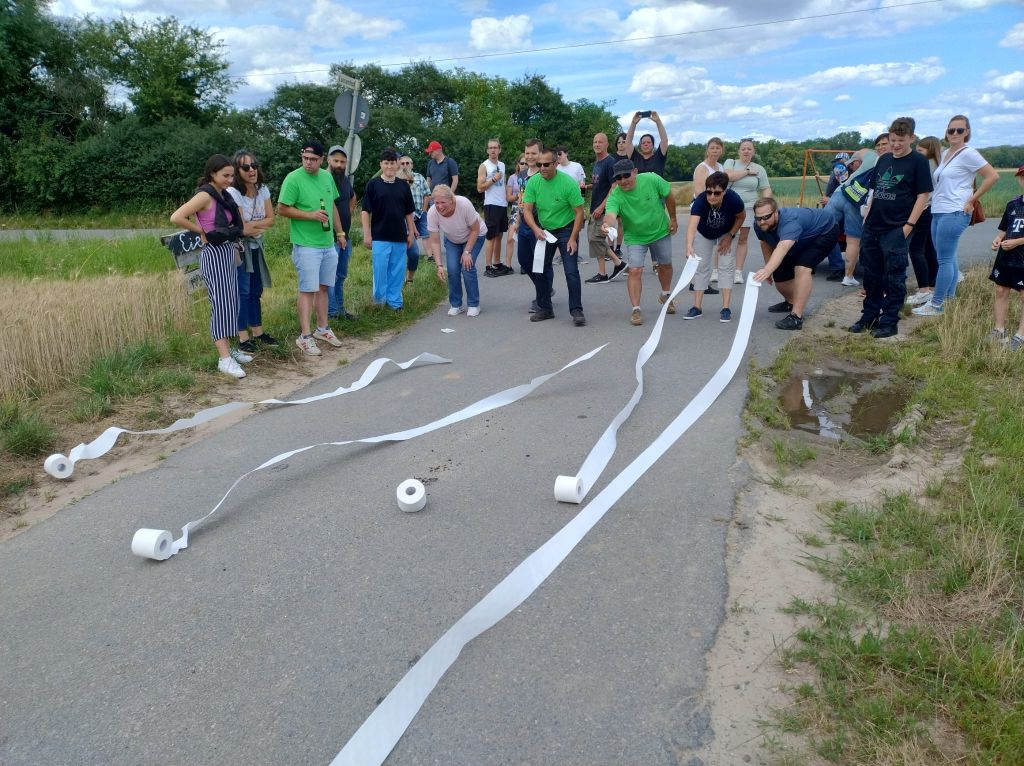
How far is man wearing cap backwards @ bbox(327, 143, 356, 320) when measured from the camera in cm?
927

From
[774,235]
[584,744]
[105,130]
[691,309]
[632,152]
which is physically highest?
[105,130]

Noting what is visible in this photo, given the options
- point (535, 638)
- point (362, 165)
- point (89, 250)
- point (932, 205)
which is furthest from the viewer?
point (362, 165)

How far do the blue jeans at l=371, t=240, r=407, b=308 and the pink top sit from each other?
50cm

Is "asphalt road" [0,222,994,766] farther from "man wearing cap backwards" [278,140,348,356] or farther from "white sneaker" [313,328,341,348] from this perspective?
"white sneaker" [313,328,341,348]

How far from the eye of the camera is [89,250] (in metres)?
16.6

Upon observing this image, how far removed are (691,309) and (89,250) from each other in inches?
539

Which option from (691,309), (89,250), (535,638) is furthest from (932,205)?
(89,250)

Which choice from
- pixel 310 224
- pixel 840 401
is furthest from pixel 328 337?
pixel 840 401

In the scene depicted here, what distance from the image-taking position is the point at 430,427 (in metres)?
5.82

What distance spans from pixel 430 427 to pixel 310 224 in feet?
10.7

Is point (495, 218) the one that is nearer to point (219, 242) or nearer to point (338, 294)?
point (338, 294)

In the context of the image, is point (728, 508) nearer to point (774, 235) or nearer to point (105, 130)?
point (774, 235)

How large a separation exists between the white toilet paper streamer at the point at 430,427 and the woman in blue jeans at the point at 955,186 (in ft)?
13.6

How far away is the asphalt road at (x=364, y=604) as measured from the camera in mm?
2764
